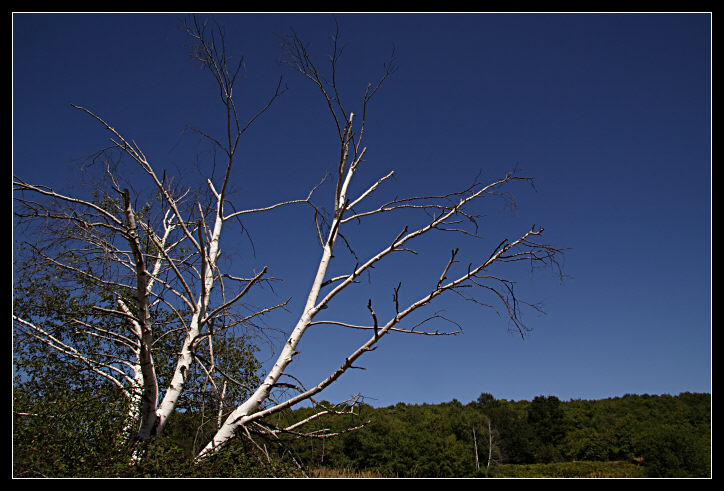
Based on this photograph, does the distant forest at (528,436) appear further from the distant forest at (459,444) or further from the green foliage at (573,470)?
the green foliage at (573,470)

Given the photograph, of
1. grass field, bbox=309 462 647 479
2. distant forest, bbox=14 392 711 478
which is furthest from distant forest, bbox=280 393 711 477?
grass field, bbox=309 462 647 479

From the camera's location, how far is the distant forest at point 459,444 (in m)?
4.25

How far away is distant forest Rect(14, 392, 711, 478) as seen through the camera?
4.25m

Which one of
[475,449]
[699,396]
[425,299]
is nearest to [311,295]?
[425,299]

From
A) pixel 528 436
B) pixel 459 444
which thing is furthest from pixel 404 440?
pixel 528 436

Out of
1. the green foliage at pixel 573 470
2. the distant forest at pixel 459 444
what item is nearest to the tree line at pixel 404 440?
the distant forest at pixel 459 444

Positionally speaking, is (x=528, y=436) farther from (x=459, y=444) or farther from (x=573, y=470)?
(x=459, y=444)

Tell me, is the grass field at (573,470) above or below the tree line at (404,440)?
below

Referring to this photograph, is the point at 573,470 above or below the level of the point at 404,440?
below

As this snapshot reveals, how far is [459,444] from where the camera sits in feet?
111

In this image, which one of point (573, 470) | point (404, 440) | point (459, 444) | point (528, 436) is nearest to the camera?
point (404, 440)
